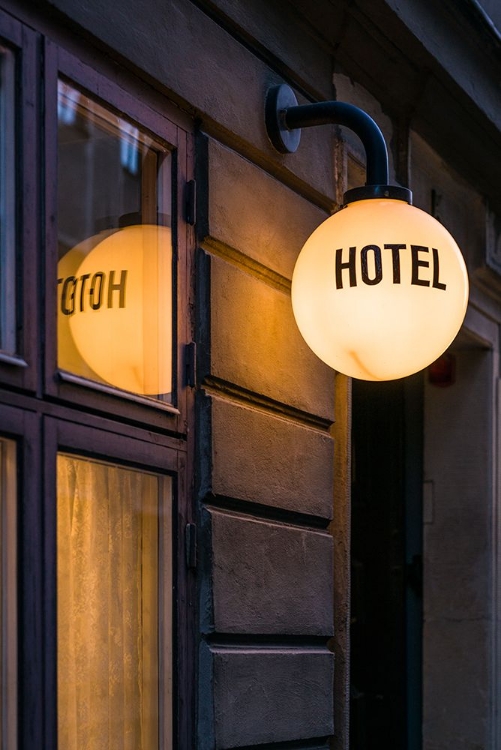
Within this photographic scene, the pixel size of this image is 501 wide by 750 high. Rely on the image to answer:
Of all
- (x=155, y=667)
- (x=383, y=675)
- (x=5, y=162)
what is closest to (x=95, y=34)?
(x=5, y=162)

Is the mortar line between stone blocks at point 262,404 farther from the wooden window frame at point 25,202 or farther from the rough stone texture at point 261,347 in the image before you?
the wooden window frame at point 25,202

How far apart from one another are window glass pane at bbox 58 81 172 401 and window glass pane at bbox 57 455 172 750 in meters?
0.34

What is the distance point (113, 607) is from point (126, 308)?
3.17 ft

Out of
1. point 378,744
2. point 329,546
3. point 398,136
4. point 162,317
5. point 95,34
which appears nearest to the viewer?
point 95,34

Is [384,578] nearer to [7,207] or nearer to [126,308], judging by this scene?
[126,308]

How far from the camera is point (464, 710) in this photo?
757 cm

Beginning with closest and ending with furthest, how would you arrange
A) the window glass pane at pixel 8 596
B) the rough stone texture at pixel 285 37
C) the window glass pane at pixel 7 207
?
the window glass pane at pixel 8 596 → the window glass pane at pixel 7 207 → the rough stone texture at pixel 285 37

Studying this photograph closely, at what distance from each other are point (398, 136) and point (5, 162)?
3.17 meters

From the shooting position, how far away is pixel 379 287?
465 cm

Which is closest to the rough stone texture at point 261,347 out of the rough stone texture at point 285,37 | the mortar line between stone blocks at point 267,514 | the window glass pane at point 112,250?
the window glass pane at point 112,250

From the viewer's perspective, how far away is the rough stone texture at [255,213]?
5.00 m

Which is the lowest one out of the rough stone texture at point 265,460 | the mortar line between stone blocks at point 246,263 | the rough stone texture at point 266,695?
the rough stone texture at point 266,695

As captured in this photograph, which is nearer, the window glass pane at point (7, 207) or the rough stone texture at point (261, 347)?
the window glass pane at point (7, 207)

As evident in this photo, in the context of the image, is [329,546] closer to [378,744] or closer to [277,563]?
[277,563]
